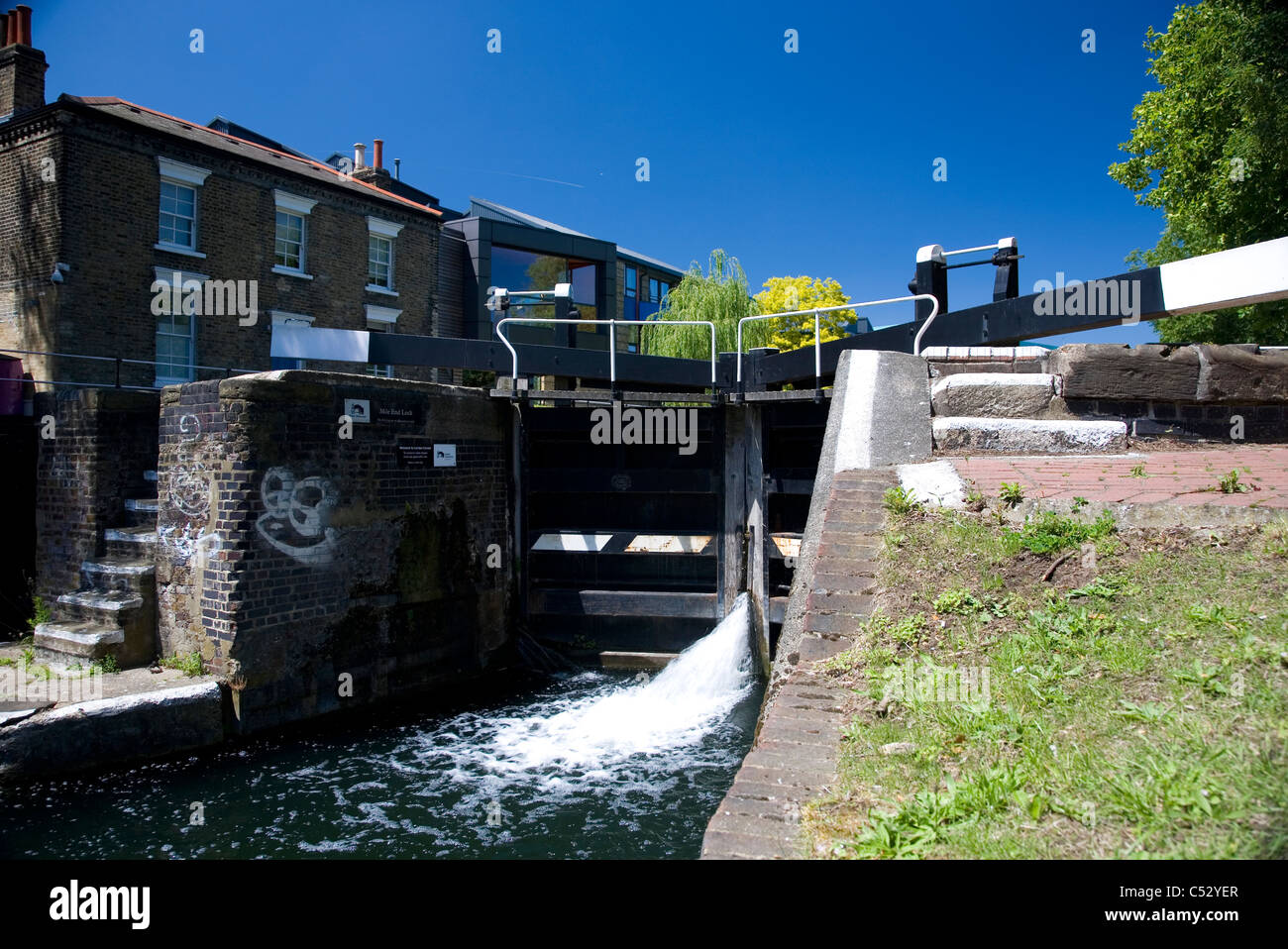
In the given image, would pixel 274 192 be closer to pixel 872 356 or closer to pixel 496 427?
pixel 496 427

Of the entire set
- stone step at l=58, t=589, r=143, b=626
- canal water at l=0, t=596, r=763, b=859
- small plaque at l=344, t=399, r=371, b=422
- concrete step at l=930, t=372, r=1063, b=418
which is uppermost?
small plaque at l=344, t=399, r=371, b=422

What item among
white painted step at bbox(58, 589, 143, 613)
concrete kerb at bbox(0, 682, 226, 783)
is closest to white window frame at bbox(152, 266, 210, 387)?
white painted step at bbox(58, 589, 143, 613)

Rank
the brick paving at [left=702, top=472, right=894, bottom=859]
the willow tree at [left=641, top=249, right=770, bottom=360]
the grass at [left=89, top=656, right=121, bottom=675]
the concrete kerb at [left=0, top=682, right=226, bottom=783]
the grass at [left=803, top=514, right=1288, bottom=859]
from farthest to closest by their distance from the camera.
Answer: the willow tree at [left=641, top=249, right=770, bottom=360]
the grass at [left=89, top=656, right=121, bottom=675]
the concrete kerb at [left=0, top=682, right=226, bottom=783]
the brick paving at [left=702, top=472, right=894, bottom=859]
the grass at [left=803, top=514, right=1288, bottom=859]

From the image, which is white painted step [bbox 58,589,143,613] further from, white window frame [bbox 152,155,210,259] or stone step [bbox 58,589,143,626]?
white window frame [bbox 152,155,210,259]

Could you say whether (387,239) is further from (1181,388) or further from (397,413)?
(1181,388)

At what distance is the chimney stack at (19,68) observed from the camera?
1489 centimetres

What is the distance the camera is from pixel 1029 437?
5.12 meters

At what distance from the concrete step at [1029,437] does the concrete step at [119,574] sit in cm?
679

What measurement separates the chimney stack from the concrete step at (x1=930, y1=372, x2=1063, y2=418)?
17.6 m

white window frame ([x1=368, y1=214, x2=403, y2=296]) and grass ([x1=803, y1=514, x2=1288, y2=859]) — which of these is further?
white window frame ([x1=368, y1=214, x2=403, y2=296])

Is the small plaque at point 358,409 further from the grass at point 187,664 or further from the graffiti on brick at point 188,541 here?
the grass at point 187,664

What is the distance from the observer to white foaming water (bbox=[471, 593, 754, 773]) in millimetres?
7105

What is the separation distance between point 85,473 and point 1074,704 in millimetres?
8705

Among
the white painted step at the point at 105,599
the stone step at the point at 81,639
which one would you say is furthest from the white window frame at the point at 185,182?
the stone step at the point at 81,639
